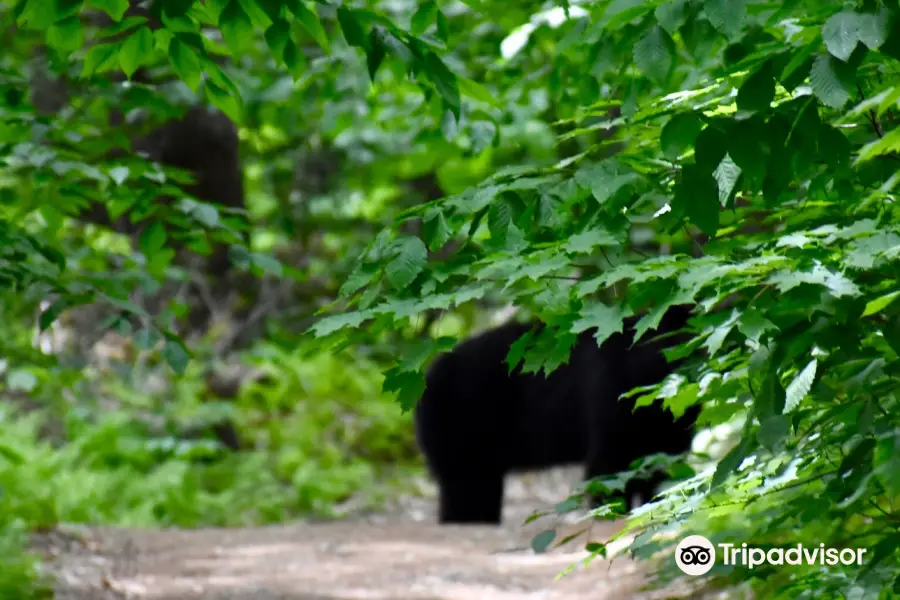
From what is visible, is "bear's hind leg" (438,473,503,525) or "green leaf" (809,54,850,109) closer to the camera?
"green leaf" (809,54,850,109)

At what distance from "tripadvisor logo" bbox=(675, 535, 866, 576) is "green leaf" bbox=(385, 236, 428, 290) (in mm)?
1188

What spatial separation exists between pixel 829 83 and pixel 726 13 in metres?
0.30

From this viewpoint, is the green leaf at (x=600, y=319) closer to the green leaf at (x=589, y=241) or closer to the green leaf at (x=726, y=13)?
the green leaf at (x=589, y=241)

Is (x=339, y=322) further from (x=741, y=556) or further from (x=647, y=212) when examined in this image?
(x=741, y=556)

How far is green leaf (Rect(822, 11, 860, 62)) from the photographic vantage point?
1703 mm

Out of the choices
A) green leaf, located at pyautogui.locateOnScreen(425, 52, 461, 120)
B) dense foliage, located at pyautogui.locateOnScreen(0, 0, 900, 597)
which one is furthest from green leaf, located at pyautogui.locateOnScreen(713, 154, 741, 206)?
green leaf, located at pyautogui.locateOnScreen(425, 52, 461, 120)

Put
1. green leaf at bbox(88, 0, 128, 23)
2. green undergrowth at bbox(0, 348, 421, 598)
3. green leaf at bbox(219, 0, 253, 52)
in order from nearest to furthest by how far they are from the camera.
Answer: green leaf at bbox(88, 0, 128, 23) < green leaf at bbox(219, 0, 253, 52) < green undergrowth at bbox(0, 348, 421, 598)

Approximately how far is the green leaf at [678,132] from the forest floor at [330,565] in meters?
2.54

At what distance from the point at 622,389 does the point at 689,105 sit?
13.8 ft

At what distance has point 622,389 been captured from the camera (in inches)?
248

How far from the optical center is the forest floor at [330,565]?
483 centimetres

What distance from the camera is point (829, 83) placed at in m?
1.77

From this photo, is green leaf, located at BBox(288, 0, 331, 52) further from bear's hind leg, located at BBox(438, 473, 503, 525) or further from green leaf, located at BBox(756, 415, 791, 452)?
bear's hind leg, located at BBox(438, 473, 503, 525)

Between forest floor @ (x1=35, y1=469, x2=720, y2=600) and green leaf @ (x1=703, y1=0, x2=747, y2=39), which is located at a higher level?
green leaf @ (x1=703, y1=0, x2=747, y2=39)
